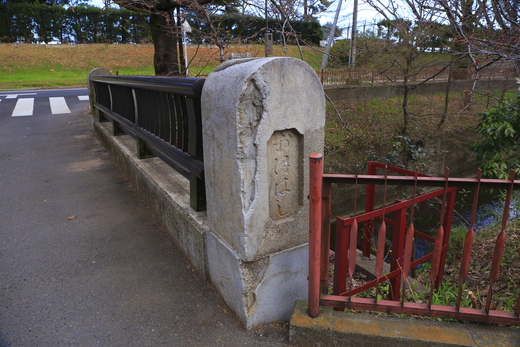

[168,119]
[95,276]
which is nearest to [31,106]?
[168,119]

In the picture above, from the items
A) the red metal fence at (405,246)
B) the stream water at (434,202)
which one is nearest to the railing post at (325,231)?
the red metal fence at (405,246)

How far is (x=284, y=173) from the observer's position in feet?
7.82

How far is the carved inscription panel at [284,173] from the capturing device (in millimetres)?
2316

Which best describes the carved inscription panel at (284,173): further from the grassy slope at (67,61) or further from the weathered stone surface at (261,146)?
the grassy slope at (67,61)

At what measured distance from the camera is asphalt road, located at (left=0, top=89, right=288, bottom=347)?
2410mm

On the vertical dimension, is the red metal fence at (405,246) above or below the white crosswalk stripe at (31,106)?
above

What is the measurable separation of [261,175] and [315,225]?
44 centimetres

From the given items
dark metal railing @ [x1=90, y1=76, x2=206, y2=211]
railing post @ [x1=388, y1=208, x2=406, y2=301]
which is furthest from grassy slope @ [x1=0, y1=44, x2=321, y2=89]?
railing post @ [x1=388, y1=208, x2=406, y2=301]

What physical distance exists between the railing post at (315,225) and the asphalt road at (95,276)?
1.19 ft

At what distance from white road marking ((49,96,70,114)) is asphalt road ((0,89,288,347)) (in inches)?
301

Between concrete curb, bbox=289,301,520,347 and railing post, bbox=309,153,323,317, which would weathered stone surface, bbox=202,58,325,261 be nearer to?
railing post, bbox=309,153,323,317

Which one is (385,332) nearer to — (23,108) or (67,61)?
(23,108)

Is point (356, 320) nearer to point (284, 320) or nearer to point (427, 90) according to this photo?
point (284, 320)

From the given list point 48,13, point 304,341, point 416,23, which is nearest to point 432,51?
point 416,23
